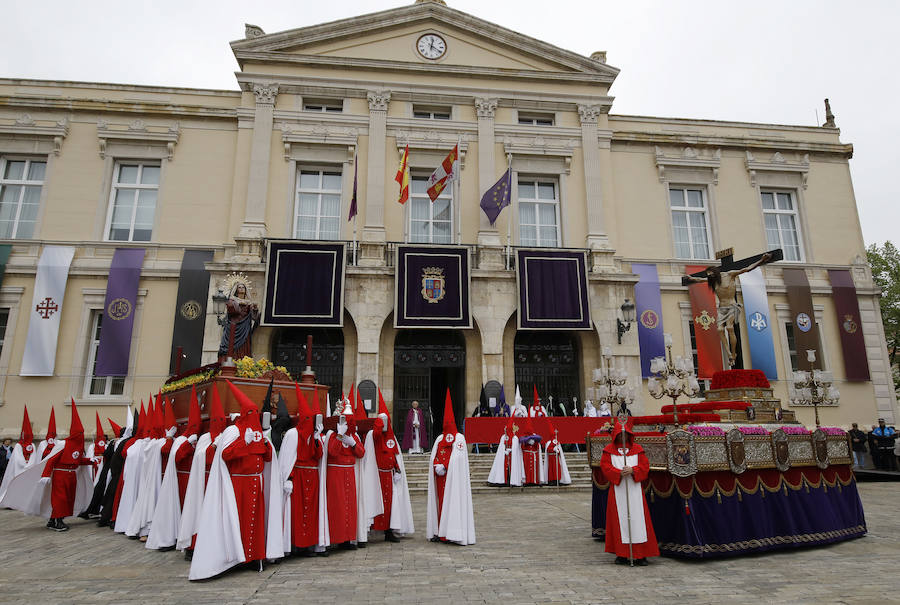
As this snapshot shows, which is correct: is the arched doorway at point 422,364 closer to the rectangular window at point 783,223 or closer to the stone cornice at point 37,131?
the rectangular window at point 783,223

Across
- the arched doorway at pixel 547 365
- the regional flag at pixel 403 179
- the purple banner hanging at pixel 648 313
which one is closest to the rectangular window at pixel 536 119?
the regional flag at pixel 403 179

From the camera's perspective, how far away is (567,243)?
19.4m

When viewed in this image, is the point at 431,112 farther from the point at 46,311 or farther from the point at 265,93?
the point at 46,311

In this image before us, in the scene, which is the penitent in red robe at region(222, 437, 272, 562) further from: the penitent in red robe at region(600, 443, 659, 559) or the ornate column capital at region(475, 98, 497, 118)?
the ornate column capital at region(475, 98, 497, 118)

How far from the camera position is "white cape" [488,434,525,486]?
13.2 m

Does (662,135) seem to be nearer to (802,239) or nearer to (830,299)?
(802,239)

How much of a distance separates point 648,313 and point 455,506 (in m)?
13.5

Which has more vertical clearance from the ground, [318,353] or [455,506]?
[318,353]

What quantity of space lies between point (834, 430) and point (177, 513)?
→ 9080 mm

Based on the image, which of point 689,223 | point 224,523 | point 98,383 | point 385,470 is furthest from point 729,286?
point 98,383

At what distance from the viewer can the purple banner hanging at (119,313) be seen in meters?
16.6

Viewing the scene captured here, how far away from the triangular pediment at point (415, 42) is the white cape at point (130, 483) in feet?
49.6

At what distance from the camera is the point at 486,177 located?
19.4 meters

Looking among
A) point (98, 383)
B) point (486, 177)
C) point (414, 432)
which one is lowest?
point (414, 432)
